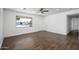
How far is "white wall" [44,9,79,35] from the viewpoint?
1.76 metres

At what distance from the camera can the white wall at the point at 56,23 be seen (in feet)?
5.78

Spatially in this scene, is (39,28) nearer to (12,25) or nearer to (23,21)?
(23,21)

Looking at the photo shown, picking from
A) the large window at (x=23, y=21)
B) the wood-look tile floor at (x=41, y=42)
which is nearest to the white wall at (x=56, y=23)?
the wood-look tile floor at (x=41, y=42)

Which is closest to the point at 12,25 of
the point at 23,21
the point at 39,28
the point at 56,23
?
the point at 23,21

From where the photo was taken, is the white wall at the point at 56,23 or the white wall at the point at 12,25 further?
the white wall at the point at 56,23

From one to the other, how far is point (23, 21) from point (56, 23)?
2.83 ft

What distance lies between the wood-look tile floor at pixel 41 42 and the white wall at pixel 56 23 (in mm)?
132

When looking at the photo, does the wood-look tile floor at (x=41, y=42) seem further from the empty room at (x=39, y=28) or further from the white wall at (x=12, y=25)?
the white wall at (x=12, y=25)

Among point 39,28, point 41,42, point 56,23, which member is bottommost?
point 41,42

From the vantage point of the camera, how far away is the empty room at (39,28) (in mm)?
1600

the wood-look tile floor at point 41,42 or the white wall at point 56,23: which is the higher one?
the white wall at point 56,23

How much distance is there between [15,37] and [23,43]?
240 mm

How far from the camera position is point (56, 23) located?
1.85m
